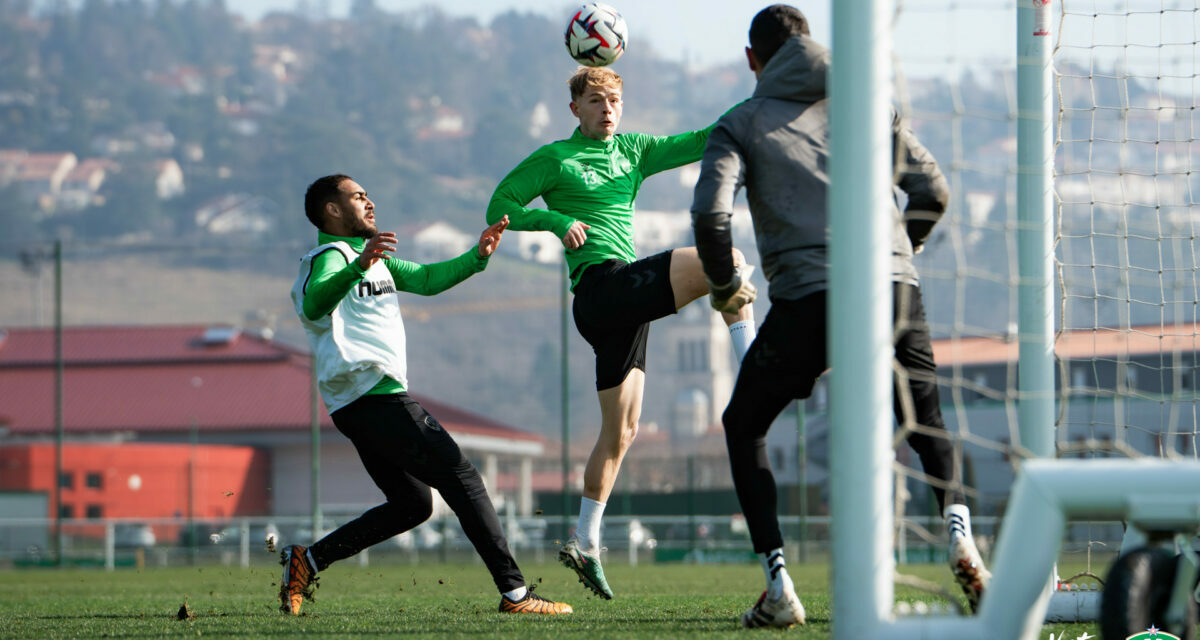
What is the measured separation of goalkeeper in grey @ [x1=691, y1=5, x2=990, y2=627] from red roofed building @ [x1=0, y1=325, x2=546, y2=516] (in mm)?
44823

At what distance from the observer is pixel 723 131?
4215 mm

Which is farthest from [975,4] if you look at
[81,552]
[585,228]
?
[81,552]

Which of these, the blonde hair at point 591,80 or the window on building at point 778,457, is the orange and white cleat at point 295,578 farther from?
the window on building at point 778,457

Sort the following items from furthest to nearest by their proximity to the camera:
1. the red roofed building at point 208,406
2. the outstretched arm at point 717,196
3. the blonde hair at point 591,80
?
1. the red roofed building at point 208,406
2. the blonde hair at point 591,80
3. the outstretched arm at point 717,196

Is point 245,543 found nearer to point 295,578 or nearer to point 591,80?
point 295,578

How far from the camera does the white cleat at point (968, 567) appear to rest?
164 inches

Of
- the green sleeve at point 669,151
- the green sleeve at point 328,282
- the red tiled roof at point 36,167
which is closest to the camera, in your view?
the green sleeve at point 328,282

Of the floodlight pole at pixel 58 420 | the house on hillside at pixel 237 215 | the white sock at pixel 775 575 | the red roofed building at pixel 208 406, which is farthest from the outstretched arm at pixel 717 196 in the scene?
the house on hillside at pixel 237 215

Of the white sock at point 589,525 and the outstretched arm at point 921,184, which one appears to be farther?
the white sock at point 589,525

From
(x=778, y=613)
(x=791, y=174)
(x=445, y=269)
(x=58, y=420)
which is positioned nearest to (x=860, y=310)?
(x=791, y=174)

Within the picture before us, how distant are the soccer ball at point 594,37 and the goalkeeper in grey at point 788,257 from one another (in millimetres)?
2129

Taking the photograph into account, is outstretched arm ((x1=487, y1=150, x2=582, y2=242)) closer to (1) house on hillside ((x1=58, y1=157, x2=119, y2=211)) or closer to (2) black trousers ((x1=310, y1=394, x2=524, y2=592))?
(2) black trousers ((x1=310, y1=394, x2=524, y2=592))

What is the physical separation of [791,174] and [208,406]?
185 ft

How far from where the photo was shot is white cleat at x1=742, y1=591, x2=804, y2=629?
4277 millimetres
